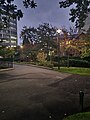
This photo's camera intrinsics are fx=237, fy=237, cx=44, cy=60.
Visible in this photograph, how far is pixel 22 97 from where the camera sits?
51.6 ft

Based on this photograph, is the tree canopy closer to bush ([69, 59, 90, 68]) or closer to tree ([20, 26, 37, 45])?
bush ([69, 59, 90, 68])

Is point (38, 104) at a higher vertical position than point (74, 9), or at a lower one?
lower

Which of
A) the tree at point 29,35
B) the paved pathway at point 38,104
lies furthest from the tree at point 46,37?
the paved pathway at point 38,104

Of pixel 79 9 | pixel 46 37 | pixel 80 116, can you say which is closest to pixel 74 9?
pixel 79 9

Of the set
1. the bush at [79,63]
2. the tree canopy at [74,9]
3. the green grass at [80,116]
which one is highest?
the tree canopy at [74,9]

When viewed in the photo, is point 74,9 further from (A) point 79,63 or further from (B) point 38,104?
(A) point 79,63

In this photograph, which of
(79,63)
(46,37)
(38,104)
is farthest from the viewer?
(46,37)

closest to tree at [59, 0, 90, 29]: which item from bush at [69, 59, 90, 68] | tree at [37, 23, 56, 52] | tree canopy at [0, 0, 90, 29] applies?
tree canopy at [0, 0, 90, 29]

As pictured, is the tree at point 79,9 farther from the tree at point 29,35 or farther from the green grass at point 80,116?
the tree at point 29,35

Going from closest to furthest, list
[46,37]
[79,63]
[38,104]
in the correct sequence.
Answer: [38,104] → [79,63] → [46,37]

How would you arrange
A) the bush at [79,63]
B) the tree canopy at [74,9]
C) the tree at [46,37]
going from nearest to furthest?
the tree canopy at [74,9] → the bush at [79,63] → the tree at [46,37]

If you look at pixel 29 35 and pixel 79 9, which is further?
pixel 29 35

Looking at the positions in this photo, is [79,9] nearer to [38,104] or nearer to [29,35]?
[38,104]

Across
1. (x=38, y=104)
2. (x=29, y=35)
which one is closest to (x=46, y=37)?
(x=29, y=35)
